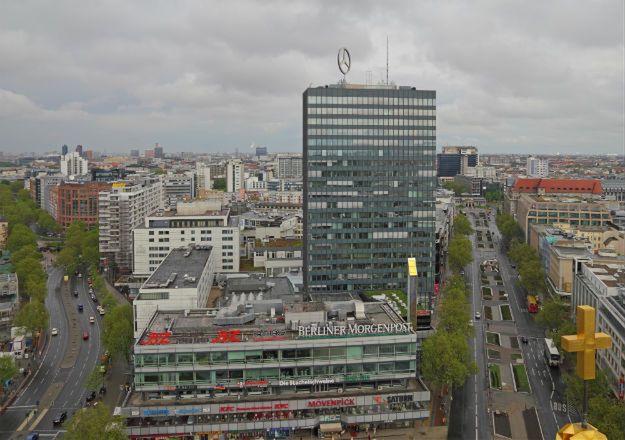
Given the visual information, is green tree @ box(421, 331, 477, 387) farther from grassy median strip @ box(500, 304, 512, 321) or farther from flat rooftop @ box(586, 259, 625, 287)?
grassy median strip @ box(500, 304, 512, 321)

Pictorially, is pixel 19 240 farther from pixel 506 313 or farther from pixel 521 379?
pixel 521 379

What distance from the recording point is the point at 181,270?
119 meters

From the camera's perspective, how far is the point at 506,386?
3634 inches

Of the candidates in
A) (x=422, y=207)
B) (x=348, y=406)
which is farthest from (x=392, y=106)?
(x=348, y=406)

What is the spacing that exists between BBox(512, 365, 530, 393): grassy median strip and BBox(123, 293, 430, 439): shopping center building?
20.9 metres

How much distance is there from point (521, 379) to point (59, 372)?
2881 inches

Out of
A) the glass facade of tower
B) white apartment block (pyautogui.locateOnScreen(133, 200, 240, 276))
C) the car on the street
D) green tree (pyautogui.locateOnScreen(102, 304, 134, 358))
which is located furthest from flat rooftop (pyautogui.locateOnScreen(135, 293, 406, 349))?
white apartment block (pyautogui.locateOnScreen(133, 200, 240, 276))

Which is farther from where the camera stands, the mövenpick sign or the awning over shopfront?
the mövenpick sign

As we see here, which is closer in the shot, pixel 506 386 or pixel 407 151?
pixel 506 386

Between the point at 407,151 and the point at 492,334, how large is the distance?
4016 centimetres

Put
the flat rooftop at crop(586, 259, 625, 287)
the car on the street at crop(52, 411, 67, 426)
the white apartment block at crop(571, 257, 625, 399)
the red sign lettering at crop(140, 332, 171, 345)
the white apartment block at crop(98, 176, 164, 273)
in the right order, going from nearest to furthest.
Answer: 1. the red sign lettering at crop(140, 332, 171, 345)
2. the car on the street at crop(52, 411, 67, 426)
3. the white apartment block at crop(571, 257, 625, 399)
4. the flat rooftop at crop(586, 259, 625, 287)
5. the white apartment block at crop(98, 176, 164, 273)

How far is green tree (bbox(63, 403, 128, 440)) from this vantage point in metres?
63.0

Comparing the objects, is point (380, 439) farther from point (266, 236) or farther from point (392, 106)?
point (266, 236)

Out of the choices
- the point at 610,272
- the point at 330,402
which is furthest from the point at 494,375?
the point at 330,402
